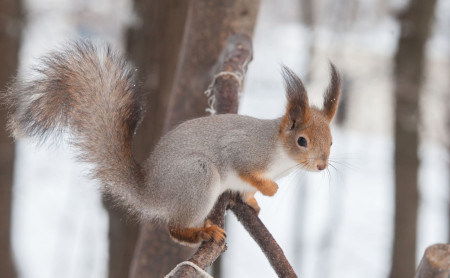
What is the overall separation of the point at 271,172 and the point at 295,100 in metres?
0.21

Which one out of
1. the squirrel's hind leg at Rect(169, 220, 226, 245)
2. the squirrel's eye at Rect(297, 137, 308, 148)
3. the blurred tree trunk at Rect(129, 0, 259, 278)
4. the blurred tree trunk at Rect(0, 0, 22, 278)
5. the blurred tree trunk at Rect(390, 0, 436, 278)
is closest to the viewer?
the squirrel's hind leg at Rect(169, 220, 226, 245)

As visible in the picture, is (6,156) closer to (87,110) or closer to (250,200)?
(87,110)

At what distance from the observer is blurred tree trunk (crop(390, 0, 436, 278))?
2869 millimetres

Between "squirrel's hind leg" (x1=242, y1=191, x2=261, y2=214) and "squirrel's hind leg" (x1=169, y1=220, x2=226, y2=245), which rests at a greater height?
"squirrel's hind leg" (x1=242, y1=191, x2=261, y2=214)

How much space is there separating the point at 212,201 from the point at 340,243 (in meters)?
3.58

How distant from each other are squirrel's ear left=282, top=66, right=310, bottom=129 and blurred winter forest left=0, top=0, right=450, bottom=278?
58 cm


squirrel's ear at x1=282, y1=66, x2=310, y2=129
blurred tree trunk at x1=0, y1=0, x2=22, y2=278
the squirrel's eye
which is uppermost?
squirrel's ear at x1=282, y1=66, x2=310, y2=129

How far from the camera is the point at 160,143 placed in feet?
4.56

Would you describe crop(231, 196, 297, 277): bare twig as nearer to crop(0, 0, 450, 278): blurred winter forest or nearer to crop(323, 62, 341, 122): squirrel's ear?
crop(323, 62, 341, 122): squirrel's ear

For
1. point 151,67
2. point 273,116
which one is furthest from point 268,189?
point 273,116

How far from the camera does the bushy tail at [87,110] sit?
51.9 inches

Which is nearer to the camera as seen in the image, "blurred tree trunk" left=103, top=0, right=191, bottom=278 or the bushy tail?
the bushy tail

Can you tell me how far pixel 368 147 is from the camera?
5195 millimetres

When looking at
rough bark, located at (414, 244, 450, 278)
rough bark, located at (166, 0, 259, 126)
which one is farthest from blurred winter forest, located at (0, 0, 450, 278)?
rough bark, located at (414, 244, 450, 278)
